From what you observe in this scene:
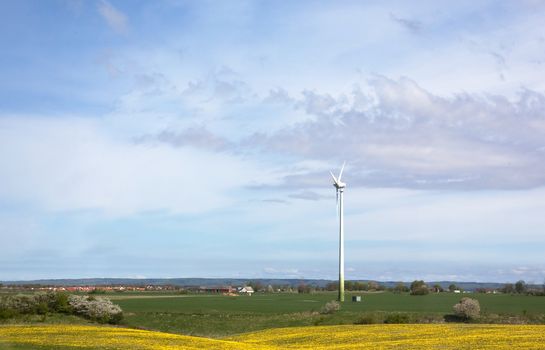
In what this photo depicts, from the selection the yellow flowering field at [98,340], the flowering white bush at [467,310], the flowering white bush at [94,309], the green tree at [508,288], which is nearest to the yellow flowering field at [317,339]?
the yellow flowering field at [98,340]

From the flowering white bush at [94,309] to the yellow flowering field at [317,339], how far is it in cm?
1250

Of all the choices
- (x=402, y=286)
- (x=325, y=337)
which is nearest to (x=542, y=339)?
(x=325, y=337)

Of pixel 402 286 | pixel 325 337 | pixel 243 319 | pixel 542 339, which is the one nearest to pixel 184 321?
pixel 243 319

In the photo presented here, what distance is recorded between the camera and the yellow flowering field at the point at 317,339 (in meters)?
41.5

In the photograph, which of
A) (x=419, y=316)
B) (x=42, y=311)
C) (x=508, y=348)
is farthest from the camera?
(x=419, y=316)

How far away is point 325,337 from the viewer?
54281mm

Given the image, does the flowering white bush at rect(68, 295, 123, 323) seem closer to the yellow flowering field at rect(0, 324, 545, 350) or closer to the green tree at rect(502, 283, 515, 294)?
the yellow flowering field at rect(0, 324, 545, 350)

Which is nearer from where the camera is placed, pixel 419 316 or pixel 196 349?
pixel 196 349

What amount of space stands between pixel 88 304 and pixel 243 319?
66.2 feet

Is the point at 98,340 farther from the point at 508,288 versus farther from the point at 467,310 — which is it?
the point at 508,288

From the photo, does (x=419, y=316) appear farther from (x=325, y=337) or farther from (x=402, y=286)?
(x=402, y=286)

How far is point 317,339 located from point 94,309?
23.9 meters

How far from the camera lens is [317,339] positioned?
53.3 m

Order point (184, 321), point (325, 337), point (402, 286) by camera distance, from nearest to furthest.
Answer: point (325, 337), point (184, 321), point (402, 286)
